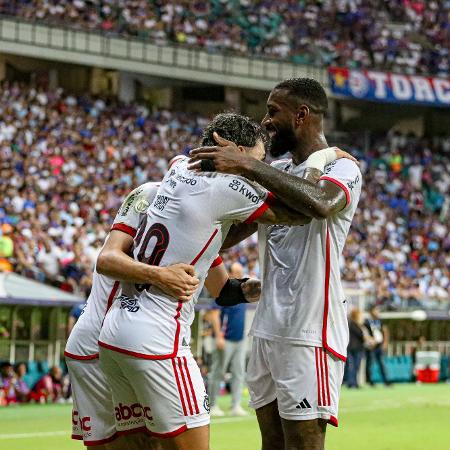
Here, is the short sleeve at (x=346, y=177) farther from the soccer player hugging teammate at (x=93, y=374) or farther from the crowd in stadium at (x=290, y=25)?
the crowd in stadium at (x=290, y=25)

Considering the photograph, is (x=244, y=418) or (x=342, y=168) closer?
(x=342, y=168)

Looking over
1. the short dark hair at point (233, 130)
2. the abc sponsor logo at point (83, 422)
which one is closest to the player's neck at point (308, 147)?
the short dark hair at point (233, 130)

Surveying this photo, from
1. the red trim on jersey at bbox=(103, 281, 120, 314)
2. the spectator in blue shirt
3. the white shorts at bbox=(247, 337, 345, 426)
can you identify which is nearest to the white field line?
the spectator in blue shirt

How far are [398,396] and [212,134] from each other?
1661 cm

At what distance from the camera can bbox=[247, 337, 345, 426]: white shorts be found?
19.6 feet

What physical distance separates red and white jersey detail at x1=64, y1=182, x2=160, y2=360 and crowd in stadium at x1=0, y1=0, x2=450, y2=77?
26.9 m

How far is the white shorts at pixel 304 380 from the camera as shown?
Result: 19.6 ft

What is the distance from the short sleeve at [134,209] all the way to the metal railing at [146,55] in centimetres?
2690

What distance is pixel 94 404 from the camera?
255 inches

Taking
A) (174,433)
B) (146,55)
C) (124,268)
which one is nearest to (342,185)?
(124,268)

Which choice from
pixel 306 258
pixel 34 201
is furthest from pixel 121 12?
pixel 306 258

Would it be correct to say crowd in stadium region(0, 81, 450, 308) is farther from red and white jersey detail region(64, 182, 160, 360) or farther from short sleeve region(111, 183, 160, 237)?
short sleeve region(111, 183, 160, 237)

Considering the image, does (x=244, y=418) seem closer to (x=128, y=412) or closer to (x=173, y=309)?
(x=128, y=412)

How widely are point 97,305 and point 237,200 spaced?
4.47 feet
